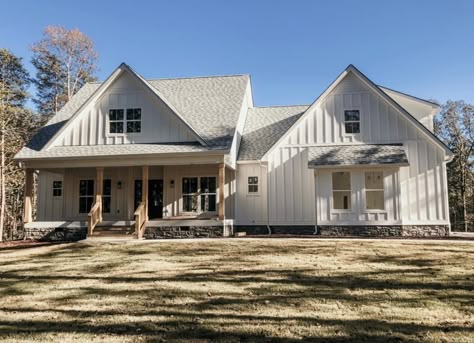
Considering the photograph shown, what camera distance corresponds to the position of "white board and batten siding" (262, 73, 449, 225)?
48.6 ft

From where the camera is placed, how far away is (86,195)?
58.5 ft

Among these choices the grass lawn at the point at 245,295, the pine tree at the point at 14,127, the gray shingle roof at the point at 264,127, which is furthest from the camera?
the pine tree at the point at 14,127

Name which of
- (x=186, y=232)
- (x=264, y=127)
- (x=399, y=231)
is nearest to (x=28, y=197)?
(x=186, y=232)

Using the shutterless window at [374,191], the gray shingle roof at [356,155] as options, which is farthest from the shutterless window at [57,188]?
the shutterless window at [374,191]

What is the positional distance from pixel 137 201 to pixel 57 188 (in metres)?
3.92

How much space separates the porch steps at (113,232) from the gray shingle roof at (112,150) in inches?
113

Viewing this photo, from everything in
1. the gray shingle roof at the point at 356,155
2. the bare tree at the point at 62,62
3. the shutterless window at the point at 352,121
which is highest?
the bare tree at the point at 62,62

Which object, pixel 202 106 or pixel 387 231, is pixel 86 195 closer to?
pixel 202 106

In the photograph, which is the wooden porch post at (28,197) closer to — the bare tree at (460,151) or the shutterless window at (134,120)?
the shutterless window at (134,120)

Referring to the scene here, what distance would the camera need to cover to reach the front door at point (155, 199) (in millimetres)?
17281

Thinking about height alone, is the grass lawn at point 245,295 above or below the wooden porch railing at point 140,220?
below

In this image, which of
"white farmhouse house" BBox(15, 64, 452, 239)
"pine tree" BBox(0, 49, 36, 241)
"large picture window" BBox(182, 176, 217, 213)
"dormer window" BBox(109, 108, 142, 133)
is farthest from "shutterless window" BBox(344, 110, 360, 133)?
"pine tree" BBox(0, 49, 36, 241)

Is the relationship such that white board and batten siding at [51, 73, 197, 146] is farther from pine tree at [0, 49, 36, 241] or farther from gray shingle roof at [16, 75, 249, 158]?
pine tree at [0, 49, 36, 241]

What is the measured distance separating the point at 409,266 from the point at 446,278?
1.14 metres
